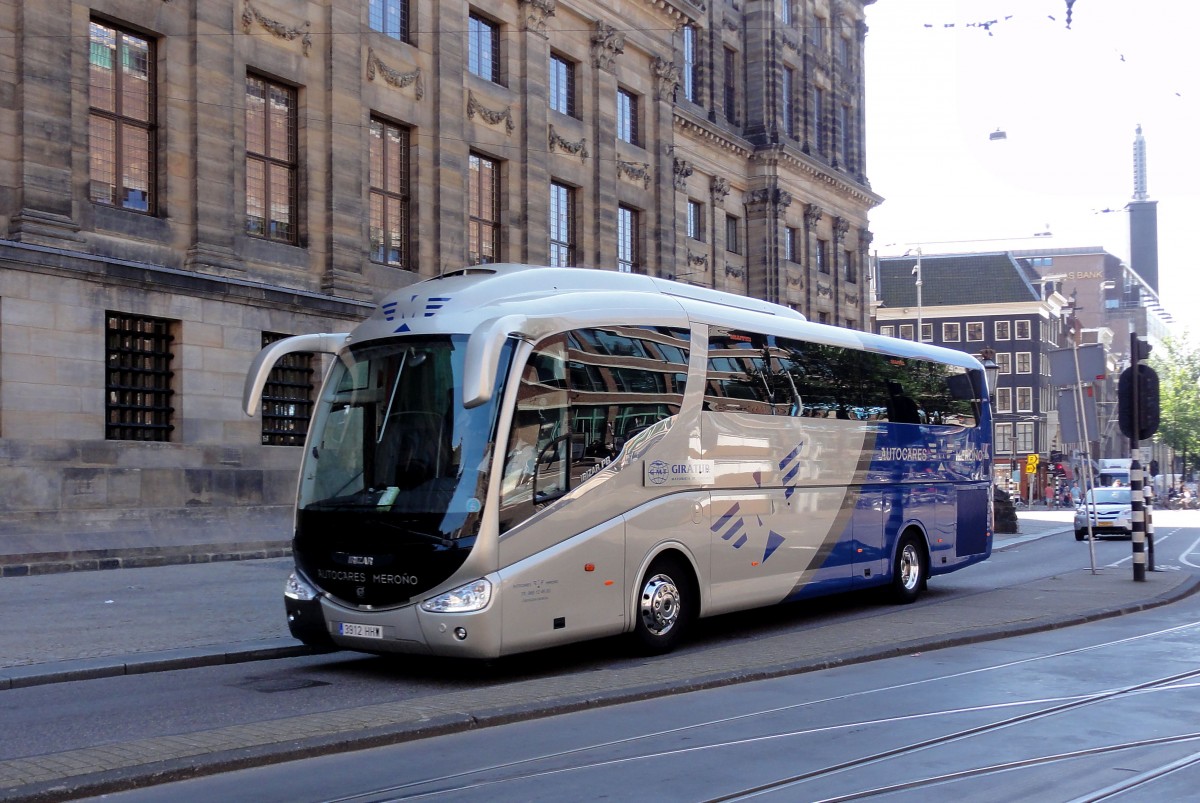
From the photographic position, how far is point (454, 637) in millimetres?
9930

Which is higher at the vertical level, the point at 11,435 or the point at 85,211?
the point at 85,211

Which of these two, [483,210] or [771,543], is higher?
[483,210]

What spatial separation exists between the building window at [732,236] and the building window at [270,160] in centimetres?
2556

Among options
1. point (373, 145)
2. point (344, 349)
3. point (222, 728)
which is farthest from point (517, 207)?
point (222, 728)

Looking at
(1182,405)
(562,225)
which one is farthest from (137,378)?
(1182,405)

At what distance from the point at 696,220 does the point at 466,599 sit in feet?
123

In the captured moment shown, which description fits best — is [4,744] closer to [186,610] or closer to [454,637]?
[454,637]

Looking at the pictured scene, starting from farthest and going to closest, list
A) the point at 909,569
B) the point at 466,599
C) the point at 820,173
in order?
the point at 820,173 → the point at 909,569 → the point at 466,599

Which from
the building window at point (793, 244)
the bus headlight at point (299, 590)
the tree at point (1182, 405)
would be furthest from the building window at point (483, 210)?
the tree at point (1182, 405)

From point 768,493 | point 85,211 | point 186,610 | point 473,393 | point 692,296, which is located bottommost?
point 186,610

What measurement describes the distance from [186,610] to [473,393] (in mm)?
7340

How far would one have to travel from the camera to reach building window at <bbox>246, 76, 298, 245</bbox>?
79.3 ft

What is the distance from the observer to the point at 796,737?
7.82 meters

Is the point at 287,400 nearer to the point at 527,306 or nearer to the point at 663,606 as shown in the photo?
the point at 663,606
